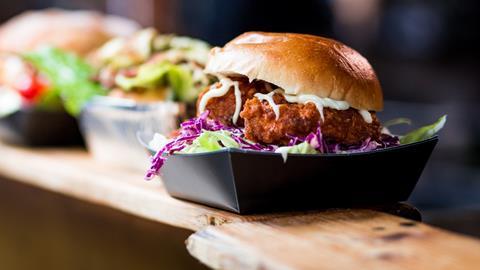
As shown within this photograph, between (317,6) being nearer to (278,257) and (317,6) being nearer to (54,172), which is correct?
(54,172)

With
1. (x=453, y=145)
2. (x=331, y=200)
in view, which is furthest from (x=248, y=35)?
(x=453, y=145)

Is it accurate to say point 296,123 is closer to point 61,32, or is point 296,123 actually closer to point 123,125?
point 123,125

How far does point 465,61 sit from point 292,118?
448cm

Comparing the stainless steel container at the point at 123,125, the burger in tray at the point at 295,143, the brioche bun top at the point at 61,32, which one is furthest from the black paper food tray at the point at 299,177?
the brioche bun top at the point at 61,32

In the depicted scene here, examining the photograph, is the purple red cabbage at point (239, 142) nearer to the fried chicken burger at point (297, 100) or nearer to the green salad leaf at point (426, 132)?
the fried chicken burger at point (297, 100)

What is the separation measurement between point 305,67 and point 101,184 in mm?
891

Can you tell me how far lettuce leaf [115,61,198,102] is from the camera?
246 cm

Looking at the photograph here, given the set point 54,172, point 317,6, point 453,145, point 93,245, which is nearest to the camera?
point 54,172

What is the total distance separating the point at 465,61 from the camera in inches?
225

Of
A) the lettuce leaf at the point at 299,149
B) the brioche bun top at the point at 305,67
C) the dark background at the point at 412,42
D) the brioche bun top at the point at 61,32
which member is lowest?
the dark background at the point at 412,42

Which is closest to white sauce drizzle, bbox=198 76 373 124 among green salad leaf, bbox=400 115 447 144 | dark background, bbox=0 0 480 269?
green salad leaf, bbox=400 115 447 144

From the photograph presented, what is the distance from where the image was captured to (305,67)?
64.4 inches

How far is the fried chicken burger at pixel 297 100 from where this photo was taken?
1.64m

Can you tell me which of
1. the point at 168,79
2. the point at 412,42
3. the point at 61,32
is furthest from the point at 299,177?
the point at 412,42
